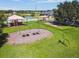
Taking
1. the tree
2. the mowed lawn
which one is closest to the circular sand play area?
the mowed lawn

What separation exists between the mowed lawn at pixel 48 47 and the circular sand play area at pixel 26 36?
0.06m

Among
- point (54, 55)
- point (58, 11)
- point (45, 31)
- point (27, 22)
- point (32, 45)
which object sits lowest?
point (54, 55)

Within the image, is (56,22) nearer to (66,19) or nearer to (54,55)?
(66,19)

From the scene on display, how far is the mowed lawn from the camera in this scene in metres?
2.34

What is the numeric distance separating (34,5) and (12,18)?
403 millimetres

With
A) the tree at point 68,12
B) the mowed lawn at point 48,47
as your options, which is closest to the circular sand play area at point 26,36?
the mowed lawn at point 48,47

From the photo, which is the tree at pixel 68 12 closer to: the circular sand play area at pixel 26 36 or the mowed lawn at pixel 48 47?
the mowed lawn at pixel 48 47

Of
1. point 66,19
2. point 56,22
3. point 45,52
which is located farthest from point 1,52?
point 66,19

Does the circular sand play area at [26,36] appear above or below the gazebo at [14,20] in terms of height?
below

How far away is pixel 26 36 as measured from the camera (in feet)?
7.81

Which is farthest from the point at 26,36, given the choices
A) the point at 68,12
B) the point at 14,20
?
the point at 68,12

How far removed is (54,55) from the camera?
2346 millimetres

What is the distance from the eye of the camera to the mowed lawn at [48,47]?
7.66 feet

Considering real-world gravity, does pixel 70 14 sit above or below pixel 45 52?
above
